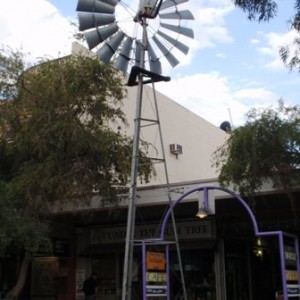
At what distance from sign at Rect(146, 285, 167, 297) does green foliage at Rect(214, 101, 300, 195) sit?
290 cm

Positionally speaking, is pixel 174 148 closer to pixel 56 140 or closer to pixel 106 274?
pixel 106 274

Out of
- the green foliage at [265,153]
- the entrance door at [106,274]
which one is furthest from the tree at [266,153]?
the entrance door at [106,274]

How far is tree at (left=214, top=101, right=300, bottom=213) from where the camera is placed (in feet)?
41.6

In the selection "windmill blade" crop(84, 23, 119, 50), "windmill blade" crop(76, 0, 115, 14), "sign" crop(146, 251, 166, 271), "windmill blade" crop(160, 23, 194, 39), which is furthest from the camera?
"windmill blade" crop(160, 23, 194, 39)

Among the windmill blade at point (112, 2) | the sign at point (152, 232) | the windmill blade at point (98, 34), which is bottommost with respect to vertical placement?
the sign at point (152, 232)

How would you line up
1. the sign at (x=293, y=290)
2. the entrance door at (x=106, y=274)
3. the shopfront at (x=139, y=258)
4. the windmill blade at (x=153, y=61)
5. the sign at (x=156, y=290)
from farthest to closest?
the entrance door at (x=106, y=274) < the shopfront at (x=139, y=258) < the windmill blade at (x=153, y=61) < the sign at (x=156, y=290) < the sign at (x=293, y=290)

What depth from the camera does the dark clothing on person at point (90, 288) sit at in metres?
18.4

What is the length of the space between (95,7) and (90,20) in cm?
33

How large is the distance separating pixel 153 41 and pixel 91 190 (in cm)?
412

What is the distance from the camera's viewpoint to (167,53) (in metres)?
14.0

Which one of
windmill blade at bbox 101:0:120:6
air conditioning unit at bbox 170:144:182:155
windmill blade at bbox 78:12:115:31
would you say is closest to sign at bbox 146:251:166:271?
windmill blade at bbox 78:12:115:31

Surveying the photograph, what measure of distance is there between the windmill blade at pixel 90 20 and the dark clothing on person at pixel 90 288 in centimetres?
887

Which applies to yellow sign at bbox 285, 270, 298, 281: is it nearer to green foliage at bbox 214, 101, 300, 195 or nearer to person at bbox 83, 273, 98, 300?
green foliage at bbox 214, 101, 300, 195

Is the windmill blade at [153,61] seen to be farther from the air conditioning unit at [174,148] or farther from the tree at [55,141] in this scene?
the air conditioning unit at [174,148]
